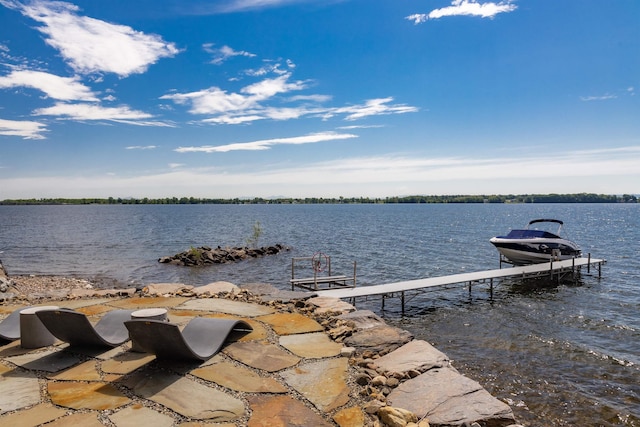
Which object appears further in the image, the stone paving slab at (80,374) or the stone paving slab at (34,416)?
the stone paving slab at (80,374)

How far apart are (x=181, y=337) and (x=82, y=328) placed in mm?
1716

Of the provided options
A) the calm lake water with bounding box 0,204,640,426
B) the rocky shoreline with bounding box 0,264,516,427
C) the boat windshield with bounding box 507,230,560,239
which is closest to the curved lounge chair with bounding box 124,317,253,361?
the rocky shoreline with bounding box 0,264,516,427

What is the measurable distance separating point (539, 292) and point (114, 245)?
38.8 meters

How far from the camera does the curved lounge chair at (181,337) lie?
481 centimetres

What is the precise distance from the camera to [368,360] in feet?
19.2

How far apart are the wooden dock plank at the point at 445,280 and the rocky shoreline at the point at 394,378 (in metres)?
6.52

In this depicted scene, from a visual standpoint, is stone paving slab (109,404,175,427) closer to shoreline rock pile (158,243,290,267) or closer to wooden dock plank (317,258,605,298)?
wooden dock plank (317,258,605,298)

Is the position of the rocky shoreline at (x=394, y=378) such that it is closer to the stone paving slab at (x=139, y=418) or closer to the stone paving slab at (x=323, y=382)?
the stone paving slab at (x=323, y=382)

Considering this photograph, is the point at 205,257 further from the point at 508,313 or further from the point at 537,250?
the point at 537,250

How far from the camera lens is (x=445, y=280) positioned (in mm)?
18953

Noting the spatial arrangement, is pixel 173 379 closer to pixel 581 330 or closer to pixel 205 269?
pixel 581 330

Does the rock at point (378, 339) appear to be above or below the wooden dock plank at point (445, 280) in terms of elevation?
above

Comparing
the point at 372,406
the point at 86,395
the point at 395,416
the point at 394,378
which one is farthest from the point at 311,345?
the point at 86,395

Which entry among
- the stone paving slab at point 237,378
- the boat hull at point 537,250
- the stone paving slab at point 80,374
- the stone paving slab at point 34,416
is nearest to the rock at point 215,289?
the stone paving slab at point 80,374
